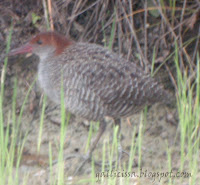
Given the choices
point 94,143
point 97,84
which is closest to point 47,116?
point 94,143

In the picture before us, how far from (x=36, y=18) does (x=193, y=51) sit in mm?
1721

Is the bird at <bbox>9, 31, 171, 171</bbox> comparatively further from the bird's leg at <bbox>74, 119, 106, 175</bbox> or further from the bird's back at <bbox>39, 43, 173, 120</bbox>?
the bird's leg at <bbox>74, 119, 106, 175</bbox>

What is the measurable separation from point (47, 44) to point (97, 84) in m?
0.69

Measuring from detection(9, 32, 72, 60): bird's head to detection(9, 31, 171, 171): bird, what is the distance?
0.09 metres

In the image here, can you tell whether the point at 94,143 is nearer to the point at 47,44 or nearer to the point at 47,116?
the point at 47,44

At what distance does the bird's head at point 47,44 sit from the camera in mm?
4328

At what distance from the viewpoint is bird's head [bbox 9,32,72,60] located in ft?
14.2

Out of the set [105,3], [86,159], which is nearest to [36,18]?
[105,3]

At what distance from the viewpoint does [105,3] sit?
497 centimetres

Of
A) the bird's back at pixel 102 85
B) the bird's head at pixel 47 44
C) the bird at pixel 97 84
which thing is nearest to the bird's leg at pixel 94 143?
the bird at pixel 97 84

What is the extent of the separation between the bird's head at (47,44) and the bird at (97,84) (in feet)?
0.30

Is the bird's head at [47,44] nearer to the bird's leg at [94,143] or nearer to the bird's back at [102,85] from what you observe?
the bird's back at [102,85]

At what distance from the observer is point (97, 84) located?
13.1ft

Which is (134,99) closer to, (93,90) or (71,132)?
(93,90)
